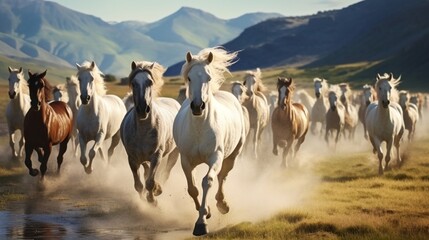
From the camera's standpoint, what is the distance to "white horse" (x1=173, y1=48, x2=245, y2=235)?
1052 cm

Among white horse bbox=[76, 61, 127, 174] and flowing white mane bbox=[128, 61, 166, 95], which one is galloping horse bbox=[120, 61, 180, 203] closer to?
flowing white mane bbox=[128, 61, 166, 95]

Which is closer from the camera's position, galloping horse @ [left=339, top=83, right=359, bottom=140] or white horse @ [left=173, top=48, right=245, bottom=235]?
white horse @ [left=173, top=48, right=245, bottom=235]

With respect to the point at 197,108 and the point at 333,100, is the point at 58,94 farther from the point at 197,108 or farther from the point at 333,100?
the point at 197,108

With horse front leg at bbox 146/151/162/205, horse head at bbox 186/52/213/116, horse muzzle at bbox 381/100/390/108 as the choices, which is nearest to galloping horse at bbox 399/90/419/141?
horse muzzle at bbox 381/100/390/108

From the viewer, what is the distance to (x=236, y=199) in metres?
15.4

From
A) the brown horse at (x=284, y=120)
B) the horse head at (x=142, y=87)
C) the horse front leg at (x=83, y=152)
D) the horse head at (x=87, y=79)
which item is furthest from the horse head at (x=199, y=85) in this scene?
the brown horse at (x=284, y=120)

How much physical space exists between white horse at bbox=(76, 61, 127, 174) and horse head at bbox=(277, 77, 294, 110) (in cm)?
588

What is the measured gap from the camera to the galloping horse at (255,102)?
2372 centimetres

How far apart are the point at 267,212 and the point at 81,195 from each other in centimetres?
587

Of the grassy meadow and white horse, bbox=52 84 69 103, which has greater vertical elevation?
white horse, bbox=52 84 69 103

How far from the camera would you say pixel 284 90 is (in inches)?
872

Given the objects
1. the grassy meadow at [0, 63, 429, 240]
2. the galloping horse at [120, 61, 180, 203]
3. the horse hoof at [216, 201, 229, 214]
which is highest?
the galloping horse at [120, 61, 180, 203]

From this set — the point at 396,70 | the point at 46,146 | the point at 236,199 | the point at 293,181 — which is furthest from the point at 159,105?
the point at 396,70

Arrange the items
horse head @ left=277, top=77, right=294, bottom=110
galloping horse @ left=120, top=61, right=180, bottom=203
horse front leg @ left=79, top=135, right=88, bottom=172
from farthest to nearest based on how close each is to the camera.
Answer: horse head @ left=277, top=77, right=294, bottom=110 → horse front leg @ left=79, top=135, right=88, bottom=172 → galloping horse @ left=120, top=61, right=180, bottom=203
